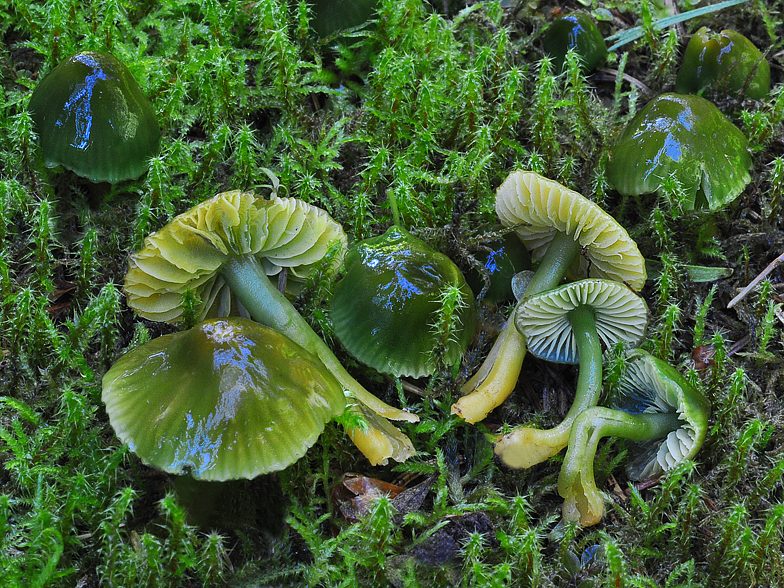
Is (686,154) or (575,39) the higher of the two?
(575,39)

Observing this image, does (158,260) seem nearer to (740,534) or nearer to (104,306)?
(104,306)

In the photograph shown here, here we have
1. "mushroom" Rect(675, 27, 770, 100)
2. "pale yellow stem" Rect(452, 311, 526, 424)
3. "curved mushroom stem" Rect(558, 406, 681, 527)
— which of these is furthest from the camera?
"mushroom" Rect(675, 27, 770, 100)

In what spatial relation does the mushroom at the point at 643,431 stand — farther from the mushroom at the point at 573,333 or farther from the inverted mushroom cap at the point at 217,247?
the inverted mushroom cap at the point at 217,247

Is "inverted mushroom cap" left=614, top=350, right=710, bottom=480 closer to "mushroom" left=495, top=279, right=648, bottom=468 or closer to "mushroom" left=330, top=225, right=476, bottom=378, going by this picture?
"mushroom" left=495, top=279, right=648, bottom=468

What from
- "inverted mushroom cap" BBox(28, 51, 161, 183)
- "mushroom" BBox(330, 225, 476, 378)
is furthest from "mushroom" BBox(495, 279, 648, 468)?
"inverted mushroom cap" BBox(28, 51, 161, 183)

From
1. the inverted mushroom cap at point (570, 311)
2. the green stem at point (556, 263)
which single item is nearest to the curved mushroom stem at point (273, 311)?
the inverted mushroom cap at point (570, 311)

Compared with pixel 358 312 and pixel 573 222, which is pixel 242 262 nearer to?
pixel 358 312

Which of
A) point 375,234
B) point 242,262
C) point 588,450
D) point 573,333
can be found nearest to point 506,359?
point 573,333
